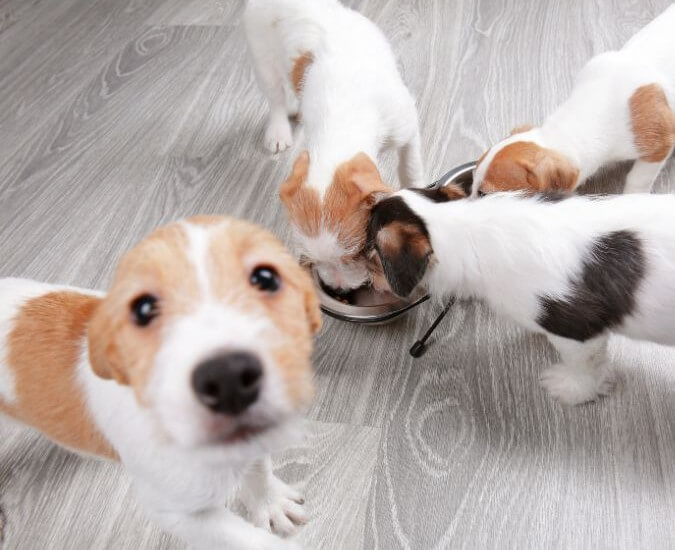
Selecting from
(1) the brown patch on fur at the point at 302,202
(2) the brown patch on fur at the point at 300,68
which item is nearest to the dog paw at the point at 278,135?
(2) the brown patch on fur at the point at 300,68

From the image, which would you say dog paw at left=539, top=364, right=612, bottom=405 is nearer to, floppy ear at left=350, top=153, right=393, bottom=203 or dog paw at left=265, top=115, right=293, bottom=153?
floppy ear at left=350, top=153, right=393, bottom=203

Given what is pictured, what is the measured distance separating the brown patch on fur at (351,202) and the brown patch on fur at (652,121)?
2.77ft

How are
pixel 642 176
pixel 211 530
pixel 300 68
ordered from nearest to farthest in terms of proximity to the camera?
1. pixel 211 530
2. pixel 642 176
3. pixel 300 68

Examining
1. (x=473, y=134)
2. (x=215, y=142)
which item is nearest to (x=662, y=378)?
(x=473, y=134)

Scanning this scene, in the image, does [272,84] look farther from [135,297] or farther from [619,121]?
[135,297]

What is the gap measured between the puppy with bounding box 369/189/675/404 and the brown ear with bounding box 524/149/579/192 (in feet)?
0.77

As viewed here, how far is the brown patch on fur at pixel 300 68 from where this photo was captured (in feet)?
6.39

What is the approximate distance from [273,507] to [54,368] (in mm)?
586

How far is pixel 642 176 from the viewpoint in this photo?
1871 mm

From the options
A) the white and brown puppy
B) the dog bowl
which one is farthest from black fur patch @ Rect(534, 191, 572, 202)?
the white and brown puppy

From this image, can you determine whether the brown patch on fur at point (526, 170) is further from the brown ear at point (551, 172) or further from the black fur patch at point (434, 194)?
the black fur patch at point (434, 194)

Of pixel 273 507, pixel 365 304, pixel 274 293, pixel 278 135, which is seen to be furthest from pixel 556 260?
pixel 278 135

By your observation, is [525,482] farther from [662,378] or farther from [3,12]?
[3,12]

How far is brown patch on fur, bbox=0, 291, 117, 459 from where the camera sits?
3.81ft
